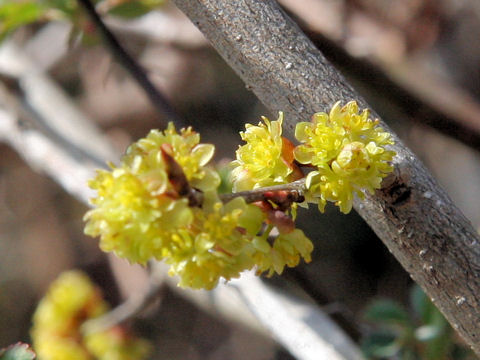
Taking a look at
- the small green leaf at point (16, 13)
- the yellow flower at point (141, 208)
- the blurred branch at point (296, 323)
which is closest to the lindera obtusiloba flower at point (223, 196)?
the yellow flower at point (141, 208)

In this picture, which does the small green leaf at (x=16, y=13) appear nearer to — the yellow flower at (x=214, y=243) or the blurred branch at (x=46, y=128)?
the blurred branch at (x=46, y=128)

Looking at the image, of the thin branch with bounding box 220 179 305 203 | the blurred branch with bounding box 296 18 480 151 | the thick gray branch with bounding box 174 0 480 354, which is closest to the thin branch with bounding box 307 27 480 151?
the blurred branch with bounding box 296 18 480 151

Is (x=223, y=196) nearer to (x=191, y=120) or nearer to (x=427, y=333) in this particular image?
(x=427, y=333)

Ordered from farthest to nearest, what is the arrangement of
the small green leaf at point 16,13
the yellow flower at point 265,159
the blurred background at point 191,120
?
the blurred background at point 191,120 → the small green leaf at point 16,13 → the yellow flower at point 265,159

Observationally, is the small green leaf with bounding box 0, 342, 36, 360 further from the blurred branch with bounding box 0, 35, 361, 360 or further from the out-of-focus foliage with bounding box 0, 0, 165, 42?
the out-of-focus foliage with bounding box 0, 0, 165, 42

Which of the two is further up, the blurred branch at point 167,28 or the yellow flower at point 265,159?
the yellow flower at point 265,159
